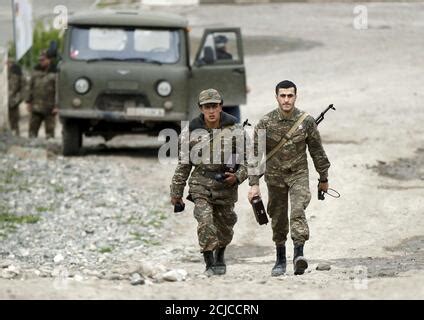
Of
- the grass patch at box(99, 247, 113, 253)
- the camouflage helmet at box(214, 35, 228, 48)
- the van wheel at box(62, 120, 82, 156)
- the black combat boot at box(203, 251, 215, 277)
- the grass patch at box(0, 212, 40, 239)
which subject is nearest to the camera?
the black combat boot at box(203, 251, 215, 277)

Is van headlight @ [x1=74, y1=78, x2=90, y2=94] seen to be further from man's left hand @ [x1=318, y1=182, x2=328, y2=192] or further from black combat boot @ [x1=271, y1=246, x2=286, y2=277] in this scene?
man's left hand @ [x1=318, y1=182, x2=328, y2=192]

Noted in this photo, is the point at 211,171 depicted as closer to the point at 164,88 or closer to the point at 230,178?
the point at 230,178

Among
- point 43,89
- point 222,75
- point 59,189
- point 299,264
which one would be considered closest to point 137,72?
point 222,75

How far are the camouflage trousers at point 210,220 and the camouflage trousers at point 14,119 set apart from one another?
13.0m

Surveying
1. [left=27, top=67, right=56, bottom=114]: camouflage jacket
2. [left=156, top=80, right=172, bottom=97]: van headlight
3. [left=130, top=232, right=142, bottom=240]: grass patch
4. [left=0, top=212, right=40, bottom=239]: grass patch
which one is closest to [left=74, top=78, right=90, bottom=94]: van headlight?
[left=156, top=80, right=172, bottom=97]: van headlight

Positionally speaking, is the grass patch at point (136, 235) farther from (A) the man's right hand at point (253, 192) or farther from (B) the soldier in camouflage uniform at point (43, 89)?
(B) the soldier in camouflage uniform at point (43, 89)

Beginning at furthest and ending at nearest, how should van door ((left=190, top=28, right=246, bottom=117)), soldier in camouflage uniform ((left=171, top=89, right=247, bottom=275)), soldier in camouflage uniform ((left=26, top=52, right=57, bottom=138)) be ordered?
soldier in camouflage uniform ((left=26, top=52, right=57, bottom=138)) → van door ((left=190, top=28, right=246, bottom=117)) → soldier in camouflage uniform ((left=171, top=89, right=247, bottom=275))

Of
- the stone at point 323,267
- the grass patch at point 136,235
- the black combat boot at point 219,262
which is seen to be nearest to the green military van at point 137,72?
the grass patch at point 136,235

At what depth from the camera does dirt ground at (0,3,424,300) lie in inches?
378

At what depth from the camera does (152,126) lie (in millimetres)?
19953

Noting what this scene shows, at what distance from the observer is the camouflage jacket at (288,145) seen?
36.3 feet

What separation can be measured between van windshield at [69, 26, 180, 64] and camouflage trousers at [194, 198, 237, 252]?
8.51 meters
